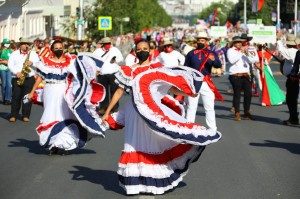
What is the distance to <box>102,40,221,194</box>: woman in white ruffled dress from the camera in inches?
390

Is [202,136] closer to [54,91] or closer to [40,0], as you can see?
[54,91]

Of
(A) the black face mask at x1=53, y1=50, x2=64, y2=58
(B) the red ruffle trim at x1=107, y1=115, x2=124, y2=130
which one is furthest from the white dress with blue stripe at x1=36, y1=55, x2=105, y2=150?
(B) the red ruffle trim at x1=107, y1=115, x2=124, y2=130

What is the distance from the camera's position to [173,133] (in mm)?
9844

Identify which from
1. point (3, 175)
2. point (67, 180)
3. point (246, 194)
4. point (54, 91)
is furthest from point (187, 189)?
point (54, 91)

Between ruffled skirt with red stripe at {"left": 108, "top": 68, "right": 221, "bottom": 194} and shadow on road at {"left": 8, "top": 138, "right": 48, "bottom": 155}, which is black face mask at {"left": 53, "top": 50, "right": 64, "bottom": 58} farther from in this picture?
ruffled skirt with red stripe at {"left": 108, "top": 68, "right": 221, "bottom": 194}

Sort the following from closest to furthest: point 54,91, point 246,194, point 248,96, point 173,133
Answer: point 173,133
point 246,194
point 54,91
point 248,96

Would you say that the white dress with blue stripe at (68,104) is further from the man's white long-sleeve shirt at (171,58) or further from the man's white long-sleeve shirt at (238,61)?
the man's white long-sleeve shirt at (171,58)

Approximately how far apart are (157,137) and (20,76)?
10.8 metres

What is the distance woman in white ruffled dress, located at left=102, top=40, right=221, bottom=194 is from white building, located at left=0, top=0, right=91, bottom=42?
118 ft

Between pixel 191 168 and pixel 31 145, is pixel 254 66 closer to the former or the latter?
pixel 31 145

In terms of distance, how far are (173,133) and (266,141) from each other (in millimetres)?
6163

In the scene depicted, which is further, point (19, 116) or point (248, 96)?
point (19, 116)

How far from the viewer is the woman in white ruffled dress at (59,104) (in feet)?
44.1

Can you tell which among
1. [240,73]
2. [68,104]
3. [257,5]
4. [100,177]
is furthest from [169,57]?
[257,5]
